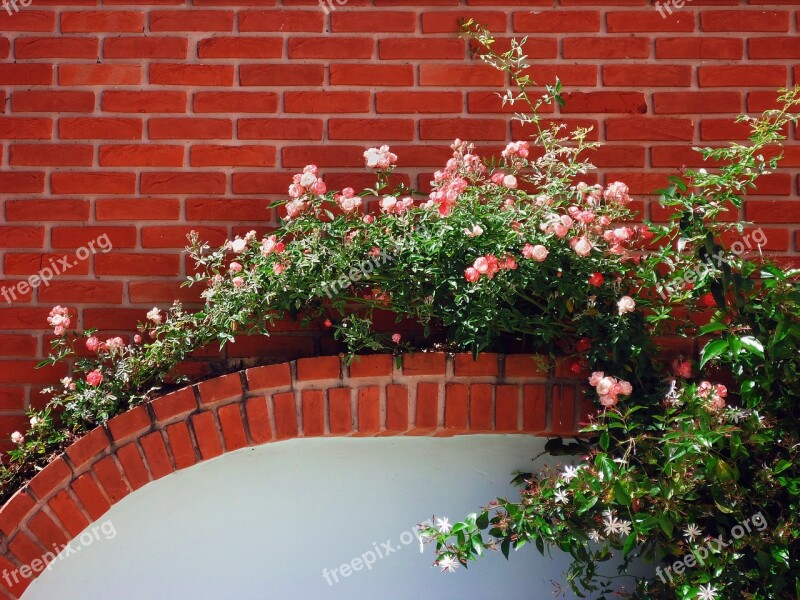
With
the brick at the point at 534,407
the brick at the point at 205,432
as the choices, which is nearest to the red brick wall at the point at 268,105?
the brick at the point at 205,432

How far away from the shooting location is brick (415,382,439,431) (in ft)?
8.27

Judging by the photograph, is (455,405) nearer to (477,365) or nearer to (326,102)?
(477,365)

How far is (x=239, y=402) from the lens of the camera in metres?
2.54

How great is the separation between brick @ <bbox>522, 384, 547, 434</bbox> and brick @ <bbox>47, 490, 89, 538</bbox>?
1.47 m

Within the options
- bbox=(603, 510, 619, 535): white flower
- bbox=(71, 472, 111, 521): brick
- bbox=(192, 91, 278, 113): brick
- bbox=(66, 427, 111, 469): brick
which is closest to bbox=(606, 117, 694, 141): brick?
bbox=(192, 91, 278, 113): brick

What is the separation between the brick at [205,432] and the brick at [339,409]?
14.7 inches

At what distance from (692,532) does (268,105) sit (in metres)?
1.96

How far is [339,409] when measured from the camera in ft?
8.30

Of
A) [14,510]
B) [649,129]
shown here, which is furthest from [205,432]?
[649,129]

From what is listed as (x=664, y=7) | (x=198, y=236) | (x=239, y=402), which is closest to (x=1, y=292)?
(x=198, y=236)

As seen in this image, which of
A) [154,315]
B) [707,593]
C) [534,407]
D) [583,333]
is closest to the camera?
[707,593]

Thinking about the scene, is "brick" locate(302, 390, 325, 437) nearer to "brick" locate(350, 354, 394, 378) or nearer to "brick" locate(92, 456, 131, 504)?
"brick" locate(350, 354, 394, 378)

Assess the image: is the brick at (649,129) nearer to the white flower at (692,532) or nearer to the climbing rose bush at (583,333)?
the climbing rose bush at (583,333)

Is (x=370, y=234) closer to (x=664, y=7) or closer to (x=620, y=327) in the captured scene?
(x=620, y=327)
